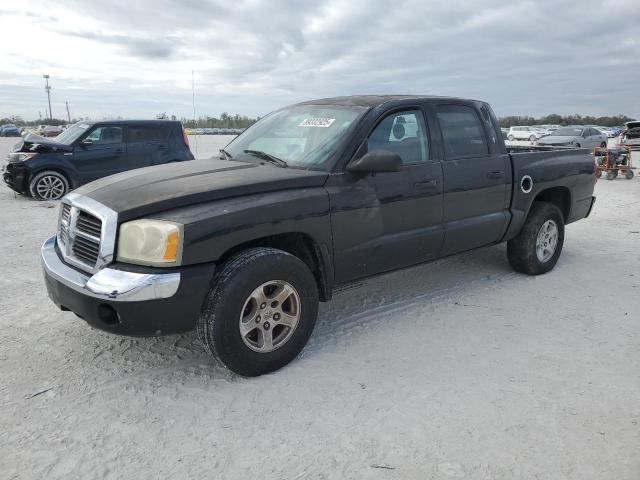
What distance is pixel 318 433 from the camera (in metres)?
2.67

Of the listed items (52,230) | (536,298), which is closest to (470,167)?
(536,298)

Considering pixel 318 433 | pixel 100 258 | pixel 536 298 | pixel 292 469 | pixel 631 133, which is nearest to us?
pixel 292 469

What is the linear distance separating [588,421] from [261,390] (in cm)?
185

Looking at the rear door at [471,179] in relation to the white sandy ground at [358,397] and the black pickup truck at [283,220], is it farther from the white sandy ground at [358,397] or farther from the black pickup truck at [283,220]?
the white sandy ground at [358,397]

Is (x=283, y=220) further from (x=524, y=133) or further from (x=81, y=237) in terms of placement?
(x=524, y=133)

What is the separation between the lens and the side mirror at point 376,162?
3494mm

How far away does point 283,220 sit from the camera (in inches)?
127

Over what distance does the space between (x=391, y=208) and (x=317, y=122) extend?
35.8 inches

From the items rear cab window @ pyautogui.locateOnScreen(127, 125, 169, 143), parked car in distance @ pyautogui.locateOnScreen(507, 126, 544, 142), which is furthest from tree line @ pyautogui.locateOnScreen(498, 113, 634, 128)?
rear cab window @ pyautogui.locateOnScreen(127, 125, 169, 143)

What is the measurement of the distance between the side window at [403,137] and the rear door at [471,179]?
223 millimetres

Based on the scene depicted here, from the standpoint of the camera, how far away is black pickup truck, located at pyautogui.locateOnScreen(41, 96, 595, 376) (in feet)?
9.41

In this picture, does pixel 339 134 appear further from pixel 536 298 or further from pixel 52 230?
pixel 52 230

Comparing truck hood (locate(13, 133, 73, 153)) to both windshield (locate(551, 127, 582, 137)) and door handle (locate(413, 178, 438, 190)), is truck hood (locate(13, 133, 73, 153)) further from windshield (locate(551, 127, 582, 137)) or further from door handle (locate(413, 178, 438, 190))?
windshield (locate(551, 127, 582, 137))

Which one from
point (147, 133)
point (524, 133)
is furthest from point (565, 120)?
point (147, 133)
